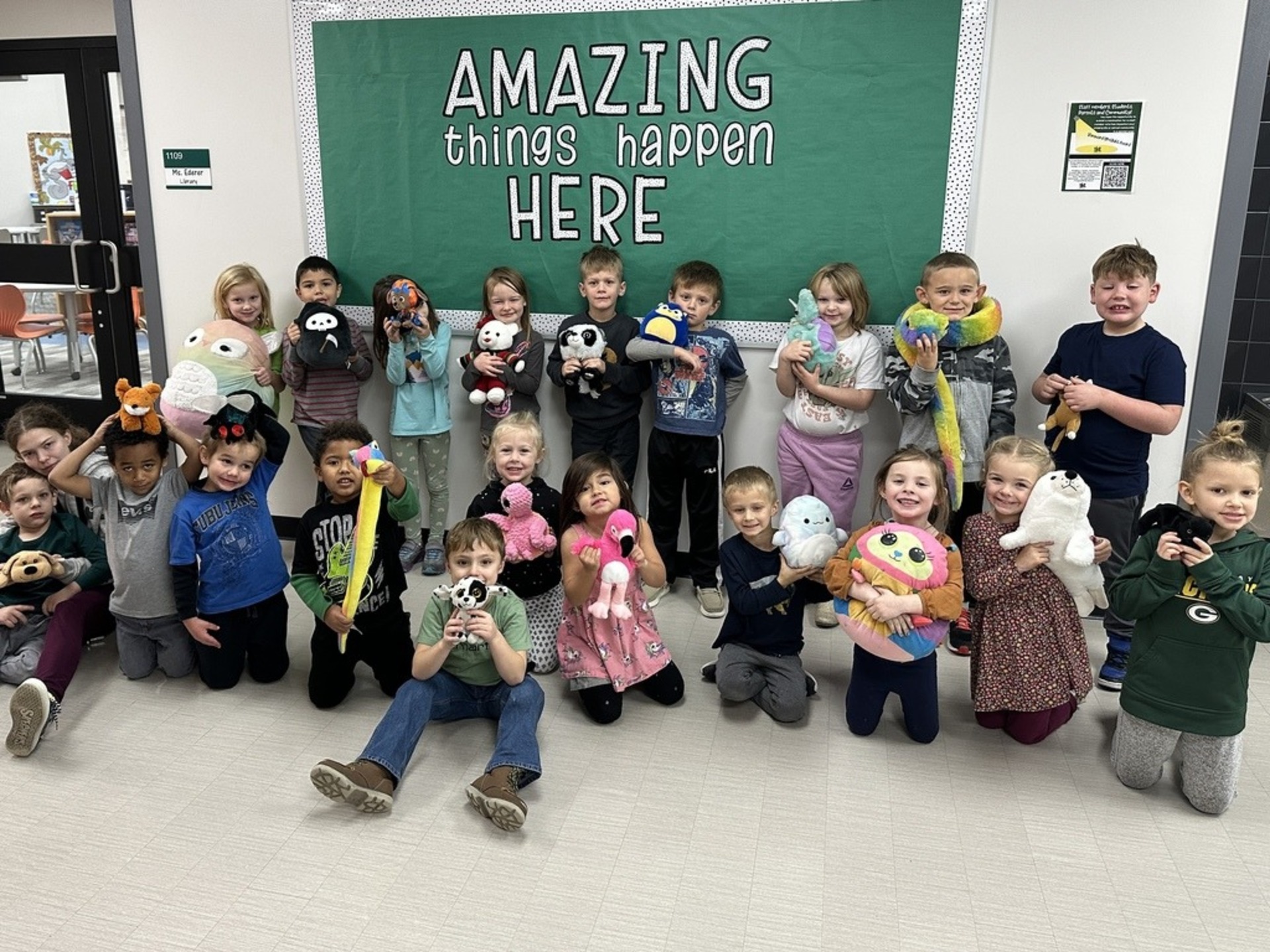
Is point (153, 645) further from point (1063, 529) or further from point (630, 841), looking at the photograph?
point (1063, 529)

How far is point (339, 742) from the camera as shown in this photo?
2502 millimetres

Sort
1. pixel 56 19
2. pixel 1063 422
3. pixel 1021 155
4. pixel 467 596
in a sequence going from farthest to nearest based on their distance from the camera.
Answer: pixel 56 19, pixel 1021 155, pixel 1063 422, pixel 467 596

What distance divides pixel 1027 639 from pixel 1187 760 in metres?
0.43

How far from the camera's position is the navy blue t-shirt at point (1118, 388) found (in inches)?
108

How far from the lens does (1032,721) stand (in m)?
2.47

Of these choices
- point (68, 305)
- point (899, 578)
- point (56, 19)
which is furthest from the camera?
point (68, 305)

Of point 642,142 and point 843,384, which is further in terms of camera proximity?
point 642,142

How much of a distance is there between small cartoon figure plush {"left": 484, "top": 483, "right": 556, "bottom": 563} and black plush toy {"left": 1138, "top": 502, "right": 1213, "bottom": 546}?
1519mm

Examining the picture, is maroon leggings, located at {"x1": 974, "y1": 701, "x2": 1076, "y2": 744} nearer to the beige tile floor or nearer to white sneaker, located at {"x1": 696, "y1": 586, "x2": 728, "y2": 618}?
the beige tile floor

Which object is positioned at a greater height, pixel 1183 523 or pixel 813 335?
pixel 813 335

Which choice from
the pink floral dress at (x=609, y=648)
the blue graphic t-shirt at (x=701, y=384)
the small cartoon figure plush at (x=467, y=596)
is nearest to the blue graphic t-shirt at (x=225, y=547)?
the small cartoon figure plush at (x=467, y=596)

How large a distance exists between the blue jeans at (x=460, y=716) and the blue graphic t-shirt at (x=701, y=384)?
1206 mm

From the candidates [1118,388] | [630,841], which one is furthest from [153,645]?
[1118,388]

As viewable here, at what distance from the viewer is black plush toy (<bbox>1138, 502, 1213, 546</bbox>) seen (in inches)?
82.0
